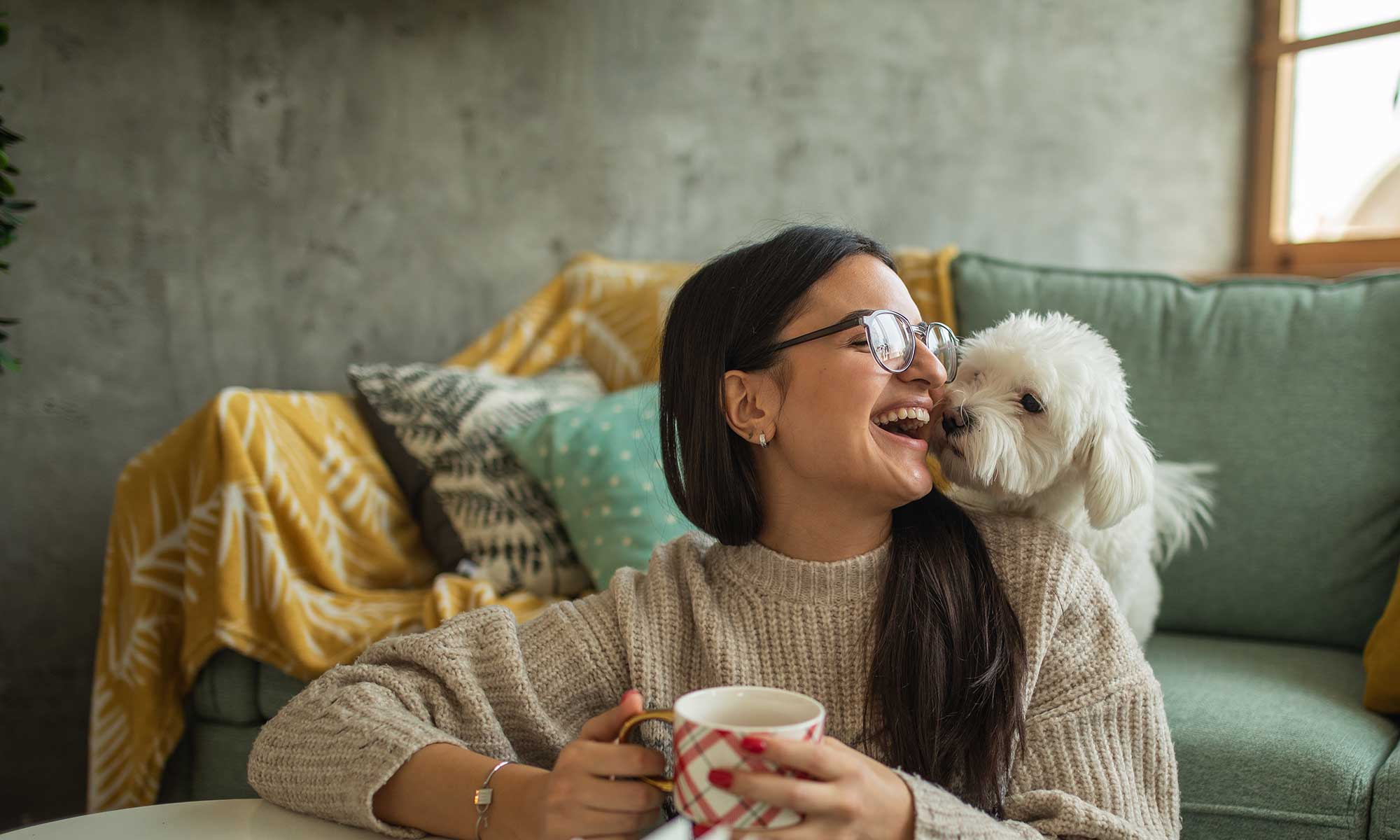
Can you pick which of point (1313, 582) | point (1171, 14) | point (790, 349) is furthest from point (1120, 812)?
point (1171, 14)

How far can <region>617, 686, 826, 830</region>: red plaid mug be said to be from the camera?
0.59 m

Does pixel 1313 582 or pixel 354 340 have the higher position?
pixel 354 340

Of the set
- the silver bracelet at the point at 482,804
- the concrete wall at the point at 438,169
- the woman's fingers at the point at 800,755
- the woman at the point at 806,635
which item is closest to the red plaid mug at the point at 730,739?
the woman's fingers at the point at 800,755

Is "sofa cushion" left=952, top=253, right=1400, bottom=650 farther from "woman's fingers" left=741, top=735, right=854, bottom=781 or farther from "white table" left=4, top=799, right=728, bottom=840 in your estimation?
"white table" left=4, top=799, right=728, bottom=840

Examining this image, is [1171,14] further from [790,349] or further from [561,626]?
[561,626]

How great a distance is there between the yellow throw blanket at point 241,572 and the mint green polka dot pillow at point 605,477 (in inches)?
6.1

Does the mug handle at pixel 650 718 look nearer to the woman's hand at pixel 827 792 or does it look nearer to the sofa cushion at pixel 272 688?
the woman's hand at pixel 827 792

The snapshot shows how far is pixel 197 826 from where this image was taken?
0.78 metres

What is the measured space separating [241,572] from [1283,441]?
1.72m

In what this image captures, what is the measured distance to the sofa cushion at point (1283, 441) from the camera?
64.6 inches

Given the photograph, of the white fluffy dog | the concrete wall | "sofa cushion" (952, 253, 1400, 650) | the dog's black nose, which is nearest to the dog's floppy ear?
the white fluffy dog

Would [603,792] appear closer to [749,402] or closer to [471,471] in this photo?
[749,402]

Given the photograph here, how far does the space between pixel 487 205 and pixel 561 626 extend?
1800 mm

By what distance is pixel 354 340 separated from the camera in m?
2.45
